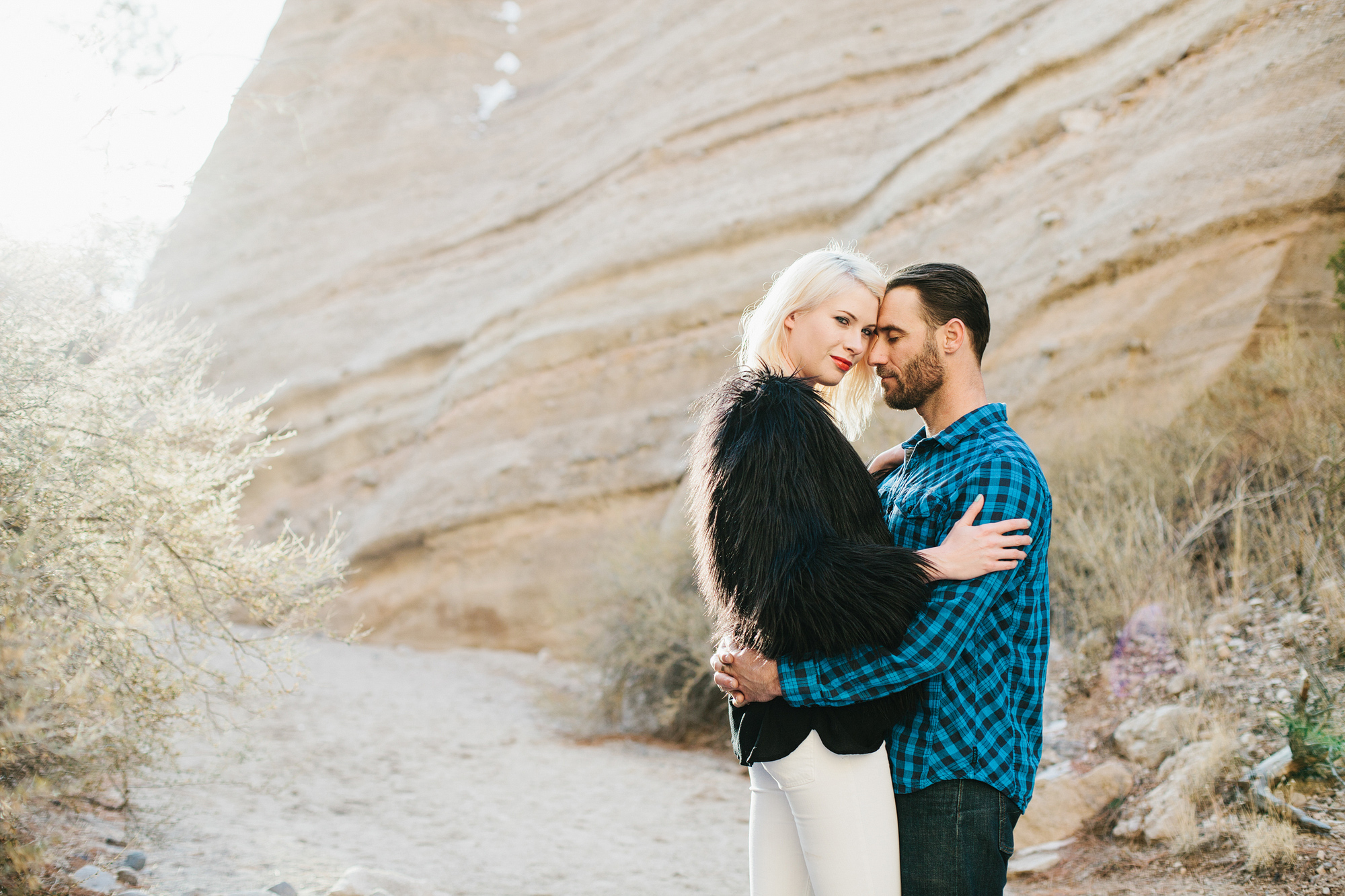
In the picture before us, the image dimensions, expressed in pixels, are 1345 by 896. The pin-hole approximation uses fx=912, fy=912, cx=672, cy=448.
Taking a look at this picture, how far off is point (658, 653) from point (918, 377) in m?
5.56

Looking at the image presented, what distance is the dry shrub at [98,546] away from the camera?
313 centimetres

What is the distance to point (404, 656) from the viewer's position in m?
11.2

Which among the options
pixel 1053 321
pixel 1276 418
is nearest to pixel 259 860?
pixel 1276 418

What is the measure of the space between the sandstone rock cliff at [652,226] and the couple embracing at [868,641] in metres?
4.65

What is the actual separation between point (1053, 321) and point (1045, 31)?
431cm

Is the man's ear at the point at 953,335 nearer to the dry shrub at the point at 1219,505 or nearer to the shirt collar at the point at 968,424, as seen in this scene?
the shirt collar at the point at 968,424

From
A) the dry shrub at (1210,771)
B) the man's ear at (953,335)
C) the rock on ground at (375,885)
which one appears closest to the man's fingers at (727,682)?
the man's ear at (953,335)

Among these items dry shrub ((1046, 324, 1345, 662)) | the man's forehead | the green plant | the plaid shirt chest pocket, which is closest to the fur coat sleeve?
the plaid shirt chest pocket

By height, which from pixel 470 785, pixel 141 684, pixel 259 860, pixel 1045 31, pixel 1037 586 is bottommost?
pixel 470 785

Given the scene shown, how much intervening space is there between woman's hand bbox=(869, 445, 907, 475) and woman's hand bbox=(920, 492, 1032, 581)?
66cm

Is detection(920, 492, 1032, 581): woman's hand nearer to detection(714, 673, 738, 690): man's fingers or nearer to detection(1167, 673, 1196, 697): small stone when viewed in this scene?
detection(714, 673, 738, 690): man's fingers

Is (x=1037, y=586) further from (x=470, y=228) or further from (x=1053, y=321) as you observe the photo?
(x=470, y=228)

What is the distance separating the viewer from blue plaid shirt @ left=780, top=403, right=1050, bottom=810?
1.88m

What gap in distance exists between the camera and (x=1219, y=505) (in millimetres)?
5656
